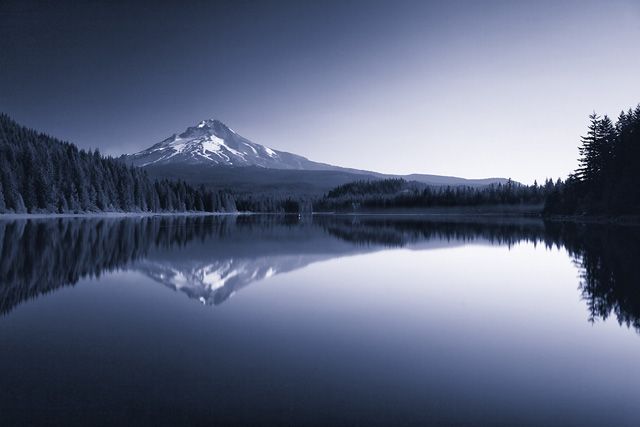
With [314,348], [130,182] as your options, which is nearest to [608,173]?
[314,348]

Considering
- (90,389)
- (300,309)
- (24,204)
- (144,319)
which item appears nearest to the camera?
(90,389)

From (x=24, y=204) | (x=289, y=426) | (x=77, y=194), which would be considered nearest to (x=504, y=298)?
(x=289, y=426)

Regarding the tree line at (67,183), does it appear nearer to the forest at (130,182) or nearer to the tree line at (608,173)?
the forest at (130,182)

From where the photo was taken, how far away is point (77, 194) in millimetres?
87500

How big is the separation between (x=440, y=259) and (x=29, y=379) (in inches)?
706

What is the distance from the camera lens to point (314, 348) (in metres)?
7.20

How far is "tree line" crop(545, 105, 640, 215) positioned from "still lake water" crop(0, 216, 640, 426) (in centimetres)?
4407

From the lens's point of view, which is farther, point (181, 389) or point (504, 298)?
point (504, 298)

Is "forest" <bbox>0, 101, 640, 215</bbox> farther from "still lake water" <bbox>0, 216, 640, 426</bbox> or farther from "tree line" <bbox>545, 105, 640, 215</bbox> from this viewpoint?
"still lake water" <bbox>0, 216, 640, 426</bbox>

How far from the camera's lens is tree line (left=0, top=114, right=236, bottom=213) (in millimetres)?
75250

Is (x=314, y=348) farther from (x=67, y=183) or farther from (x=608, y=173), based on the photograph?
(x=67, y=183)

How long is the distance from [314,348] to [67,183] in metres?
93.0

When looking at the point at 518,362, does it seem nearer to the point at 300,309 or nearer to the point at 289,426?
the point at 289,426

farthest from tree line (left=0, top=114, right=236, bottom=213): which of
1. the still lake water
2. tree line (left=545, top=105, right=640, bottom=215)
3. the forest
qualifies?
tree line (left=545, top=105, right=640, bottom=215)
